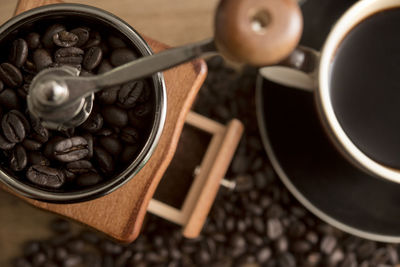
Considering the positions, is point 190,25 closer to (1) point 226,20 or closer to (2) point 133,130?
(2) point 133,130

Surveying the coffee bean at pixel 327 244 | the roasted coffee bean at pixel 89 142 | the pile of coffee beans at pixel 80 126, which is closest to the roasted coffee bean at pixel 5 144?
the pile of coffee beans at pixel 80 126

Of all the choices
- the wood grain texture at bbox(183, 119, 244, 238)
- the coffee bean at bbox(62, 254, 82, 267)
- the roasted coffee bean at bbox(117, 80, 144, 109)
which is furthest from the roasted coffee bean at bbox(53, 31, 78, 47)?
the coffee bean at bbox(62, 254, 82, 267)

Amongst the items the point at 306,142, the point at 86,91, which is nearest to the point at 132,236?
the point at 86,91

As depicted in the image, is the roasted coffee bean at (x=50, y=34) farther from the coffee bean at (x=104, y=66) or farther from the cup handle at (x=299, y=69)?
the cup handle at (x=299, y=69)

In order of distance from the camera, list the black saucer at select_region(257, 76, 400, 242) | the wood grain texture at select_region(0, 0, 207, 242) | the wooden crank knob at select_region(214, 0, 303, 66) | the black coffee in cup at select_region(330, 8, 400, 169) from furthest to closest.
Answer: the black saucer at select_region(257, 76, 400, 242) → the black coffee in cup at select_region(330, 8, 400, 169) → the wood grain texture at select_region(0, 0, 207, 242) → the wooden crank knob at select_region(214, 0, 303, 66)

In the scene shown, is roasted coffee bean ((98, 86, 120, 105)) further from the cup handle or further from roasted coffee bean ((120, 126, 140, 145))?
the cup handle

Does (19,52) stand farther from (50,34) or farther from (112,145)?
(112,145)
